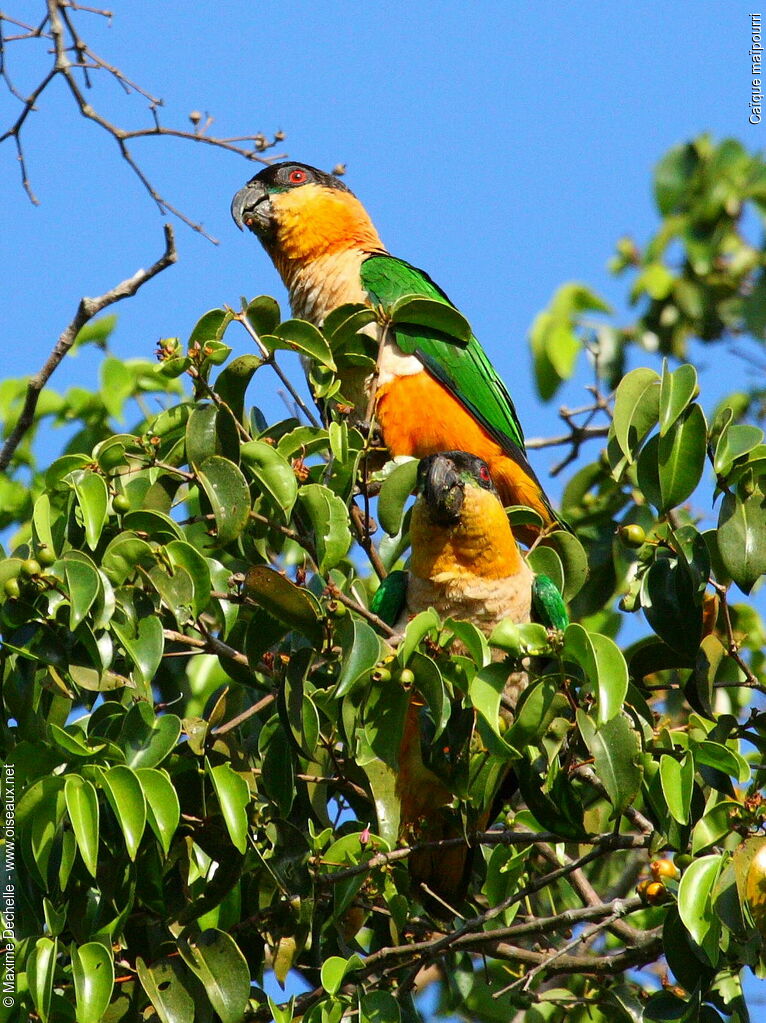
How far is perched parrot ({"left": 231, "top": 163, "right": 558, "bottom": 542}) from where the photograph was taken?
185 inches

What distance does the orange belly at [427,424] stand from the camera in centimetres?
469

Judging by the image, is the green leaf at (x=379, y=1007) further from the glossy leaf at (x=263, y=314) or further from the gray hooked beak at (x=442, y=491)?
the glossy leaf at (x=263, y=314)

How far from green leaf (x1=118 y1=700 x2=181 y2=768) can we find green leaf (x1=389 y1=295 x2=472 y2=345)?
1.33 m

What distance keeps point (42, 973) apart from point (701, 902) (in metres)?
1.36

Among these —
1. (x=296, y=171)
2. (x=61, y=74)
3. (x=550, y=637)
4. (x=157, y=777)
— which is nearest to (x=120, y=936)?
(x=157, y=777)

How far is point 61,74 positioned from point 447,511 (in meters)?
2.15

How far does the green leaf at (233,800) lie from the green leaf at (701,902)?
3.08 feet

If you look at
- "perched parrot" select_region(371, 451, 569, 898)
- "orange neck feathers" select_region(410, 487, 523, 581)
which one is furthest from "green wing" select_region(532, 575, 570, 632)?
"orange neck feathers" select_region(410, 487, 523, 581)

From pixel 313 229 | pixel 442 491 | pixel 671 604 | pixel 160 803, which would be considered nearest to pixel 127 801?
pixel 160 803

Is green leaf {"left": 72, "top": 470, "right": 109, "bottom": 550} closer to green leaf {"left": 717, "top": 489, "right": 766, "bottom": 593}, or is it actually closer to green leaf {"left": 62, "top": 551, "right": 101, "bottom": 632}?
green leaf {"left": 62, "top": 551, "right": 101, "bottom": 632}

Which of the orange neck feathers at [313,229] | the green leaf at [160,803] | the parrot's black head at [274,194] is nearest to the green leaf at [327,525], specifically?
the green leaf at [160,803]

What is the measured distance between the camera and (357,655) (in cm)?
249

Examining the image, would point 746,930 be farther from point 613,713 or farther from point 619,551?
point 619,551

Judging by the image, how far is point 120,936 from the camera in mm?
2697
